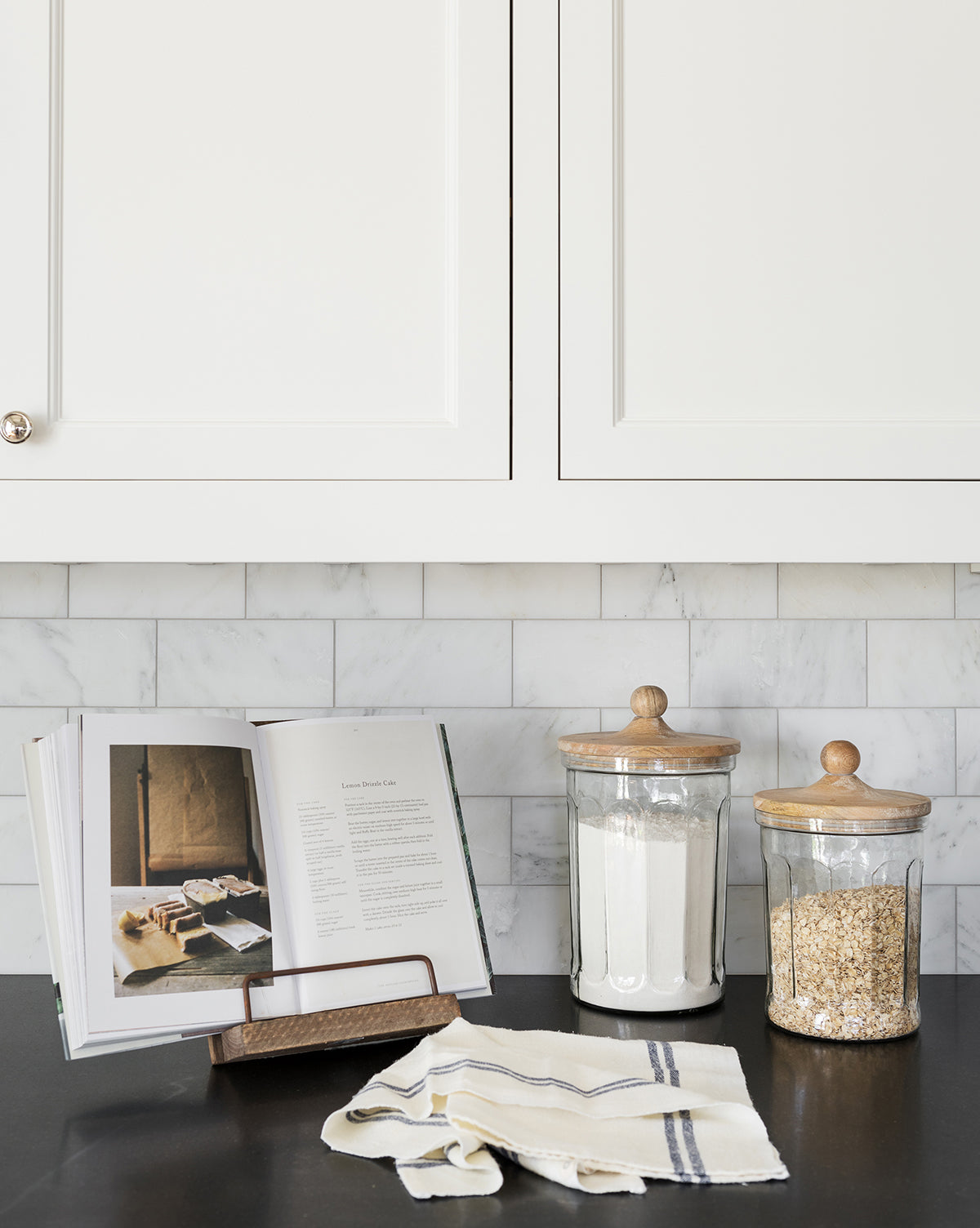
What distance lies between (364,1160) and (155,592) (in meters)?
0.76

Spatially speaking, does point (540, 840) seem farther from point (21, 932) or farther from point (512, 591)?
point (21, 932)

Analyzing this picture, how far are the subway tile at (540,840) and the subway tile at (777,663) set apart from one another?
0.76 ft

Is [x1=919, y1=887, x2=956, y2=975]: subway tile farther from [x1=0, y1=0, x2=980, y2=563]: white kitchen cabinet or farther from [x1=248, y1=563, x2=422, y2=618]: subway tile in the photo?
[x1=248, y1=563, x2=422, y2=618]: subway tile

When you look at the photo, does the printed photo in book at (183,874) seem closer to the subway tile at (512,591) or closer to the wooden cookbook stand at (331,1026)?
the wooden cookbook stand at (331,1026)

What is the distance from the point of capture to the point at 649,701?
1.13 meters

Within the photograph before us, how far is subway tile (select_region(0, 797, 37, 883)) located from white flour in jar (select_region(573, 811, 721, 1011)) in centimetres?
72

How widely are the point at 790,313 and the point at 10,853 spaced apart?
1124 mm

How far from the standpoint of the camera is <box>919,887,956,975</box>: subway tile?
50.8 inches

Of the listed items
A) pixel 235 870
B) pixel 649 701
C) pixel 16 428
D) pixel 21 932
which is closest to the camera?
pixel 16 428

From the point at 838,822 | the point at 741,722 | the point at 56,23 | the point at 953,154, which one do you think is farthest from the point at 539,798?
the point at 56,23

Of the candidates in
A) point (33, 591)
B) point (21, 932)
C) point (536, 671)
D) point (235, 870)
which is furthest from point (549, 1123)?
point (33, 591)

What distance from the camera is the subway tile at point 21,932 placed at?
1.28 m

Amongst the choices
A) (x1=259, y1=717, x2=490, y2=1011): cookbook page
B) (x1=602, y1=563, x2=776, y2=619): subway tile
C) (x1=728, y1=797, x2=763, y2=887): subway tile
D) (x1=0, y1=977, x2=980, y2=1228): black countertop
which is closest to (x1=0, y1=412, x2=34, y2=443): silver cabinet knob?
(x1=259, y1=717, x2=490, y2=1011): cookbook page

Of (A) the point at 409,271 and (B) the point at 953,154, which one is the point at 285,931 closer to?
(A) the point at 409,271
